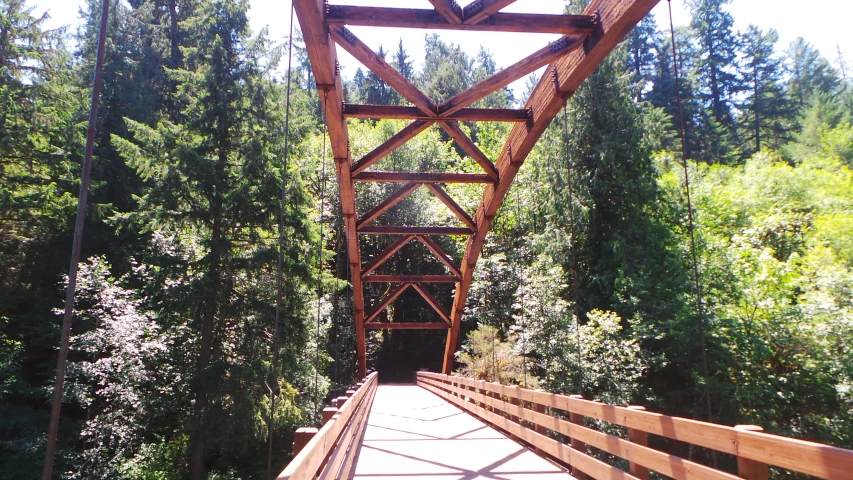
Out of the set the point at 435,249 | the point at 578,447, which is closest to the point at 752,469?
Answer: the point at 578,447

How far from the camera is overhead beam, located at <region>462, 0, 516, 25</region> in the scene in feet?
15.0

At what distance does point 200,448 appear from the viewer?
13.1 m

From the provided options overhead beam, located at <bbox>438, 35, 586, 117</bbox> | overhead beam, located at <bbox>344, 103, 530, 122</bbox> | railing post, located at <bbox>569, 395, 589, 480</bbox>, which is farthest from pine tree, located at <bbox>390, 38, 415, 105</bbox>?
railing post, located at <bbox>569, 395, 589, 480</bbox>

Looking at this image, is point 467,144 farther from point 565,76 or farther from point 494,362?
point 494,362

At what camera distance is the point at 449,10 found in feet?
14.9

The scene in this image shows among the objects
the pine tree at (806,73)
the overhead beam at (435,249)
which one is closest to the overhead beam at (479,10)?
the overhead beam at (435,249)

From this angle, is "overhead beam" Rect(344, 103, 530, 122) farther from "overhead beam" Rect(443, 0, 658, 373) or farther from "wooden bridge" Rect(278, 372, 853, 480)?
"wooden bridge" Rect(278, 372, 853, 480)

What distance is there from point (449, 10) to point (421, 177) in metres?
4.40

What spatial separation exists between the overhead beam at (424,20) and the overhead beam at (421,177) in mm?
3776

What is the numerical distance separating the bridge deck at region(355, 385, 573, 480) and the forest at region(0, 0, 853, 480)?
380 centimetres

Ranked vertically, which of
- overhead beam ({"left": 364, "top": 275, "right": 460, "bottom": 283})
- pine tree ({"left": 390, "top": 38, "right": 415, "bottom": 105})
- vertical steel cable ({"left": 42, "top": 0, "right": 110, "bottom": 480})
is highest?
pine tree ({"left": 390, "top": 38, "right": 415, "bottom": 105})

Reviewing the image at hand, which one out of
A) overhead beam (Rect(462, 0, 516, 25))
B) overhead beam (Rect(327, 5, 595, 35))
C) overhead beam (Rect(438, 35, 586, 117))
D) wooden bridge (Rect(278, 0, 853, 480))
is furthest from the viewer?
overhead beam (Rect(438, 35, 586, 117))

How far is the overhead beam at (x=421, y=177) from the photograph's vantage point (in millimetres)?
8625

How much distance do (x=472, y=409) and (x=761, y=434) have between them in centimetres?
679
